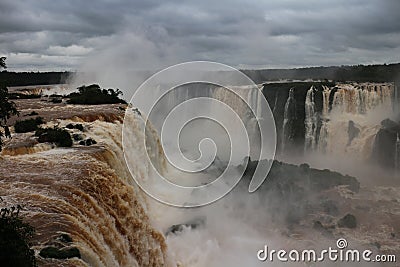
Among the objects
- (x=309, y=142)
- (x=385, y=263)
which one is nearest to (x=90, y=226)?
(x=385, y=263)

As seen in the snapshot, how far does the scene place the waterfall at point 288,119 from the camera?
30.6 meters

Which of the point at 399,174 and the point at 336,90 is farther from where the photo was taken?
the point at 336,90

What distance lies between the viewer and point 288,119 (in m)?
30.9

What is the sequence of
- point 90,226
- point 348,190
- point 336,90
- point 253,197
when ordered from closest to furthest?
point 90,226 < point 253,197 < point 348,190 < point 336,90

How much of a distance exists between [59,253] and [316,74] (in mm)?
53349

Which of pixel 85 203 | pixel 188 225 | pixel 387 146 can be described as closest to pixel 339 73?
pixel 387 146

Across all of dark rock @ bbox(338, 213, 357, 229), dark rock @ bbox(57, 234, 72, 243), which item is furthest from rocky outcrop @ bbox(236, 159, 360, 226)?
dark rock @ bbox(57, 234, 72, 243)

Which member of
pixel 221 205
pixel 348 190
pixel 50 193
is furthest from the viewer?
pixel 348 190

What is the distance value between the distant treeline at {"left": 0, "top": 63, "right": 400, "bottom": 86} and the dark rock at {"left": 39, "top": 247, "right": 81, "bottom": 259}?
33.9 metres

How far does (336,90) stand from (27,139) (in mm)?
22550

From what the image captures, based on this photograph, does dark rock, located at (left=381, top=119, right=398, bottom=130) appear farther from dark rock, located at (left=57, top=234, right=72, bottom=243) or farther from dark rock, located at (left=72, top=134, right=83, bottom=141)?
dark rock, located at (left=57, top=234, right=72, bottom=243)

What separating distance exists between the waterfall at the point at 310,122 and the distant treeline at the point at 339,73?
30.9ft

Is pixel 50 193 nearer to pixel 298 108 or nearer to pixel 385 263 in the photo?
pixel 385 263

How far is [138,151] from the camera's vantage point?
15.2m
